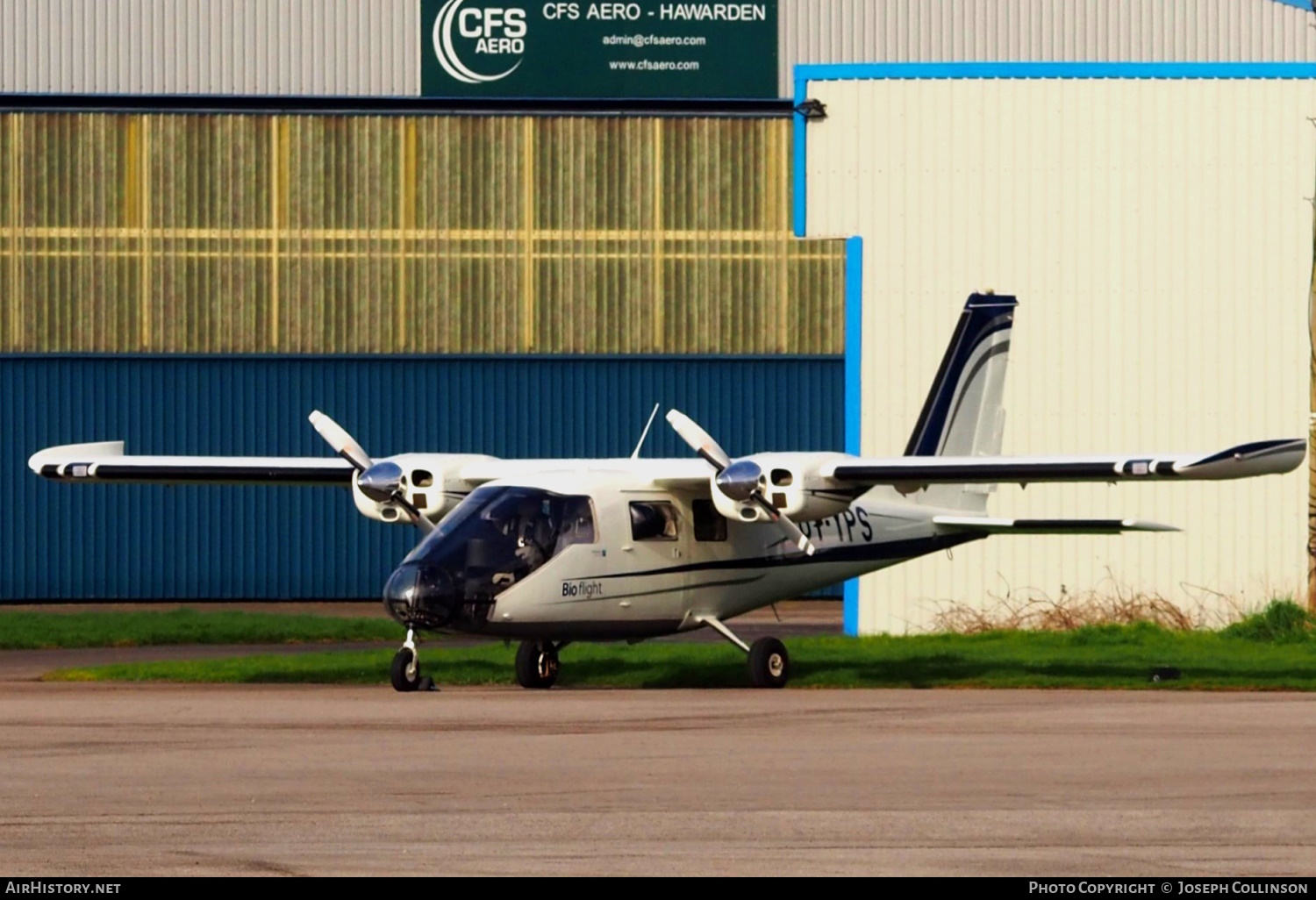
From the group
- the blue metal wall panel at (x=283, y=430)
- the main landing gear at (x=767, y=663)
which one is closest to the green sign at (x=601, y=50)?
the blue metal wall panel at (x=283, y=430)

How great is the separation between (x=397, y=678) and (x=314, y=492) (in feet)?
67.0

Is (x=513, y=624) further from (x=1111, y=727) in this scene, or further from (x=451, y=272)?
(x=451, y=272)

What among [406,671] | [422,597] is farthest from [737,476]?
[406,671]

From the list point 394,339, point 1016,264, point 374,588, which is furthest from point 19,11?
point 1016,264

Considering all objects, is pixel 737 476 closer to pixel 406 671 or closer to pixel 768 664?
pixel 768 664

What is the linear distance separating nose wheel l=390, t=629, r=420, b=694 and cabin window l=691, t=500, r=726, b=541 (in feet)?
11.3

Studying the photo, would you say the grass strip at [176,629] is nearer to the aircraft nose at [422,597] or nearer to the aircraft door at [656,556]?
the aircraft door at [656,556]

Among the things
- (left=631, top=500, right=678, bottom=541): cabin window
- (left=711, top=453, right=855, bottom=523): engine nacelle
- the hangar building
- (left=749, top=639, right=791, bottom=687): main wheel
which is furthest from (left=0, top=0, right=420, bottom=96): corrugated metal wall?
(left=749, top=639, right=791, bottom=687): main wheel

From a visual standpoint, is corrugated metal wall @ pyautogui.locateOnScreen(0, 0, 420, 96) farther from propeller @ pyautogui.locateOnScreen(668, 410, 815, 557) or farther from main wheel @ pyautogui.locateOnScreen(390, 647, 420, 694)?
main wheel @ pyautogui.locateOnScreen(390, 647, 420, 694)

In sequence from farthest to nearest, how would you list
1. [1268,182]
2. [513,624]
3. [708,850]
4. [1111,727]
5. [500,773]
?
[1268,182]
[513,624]
[1111,727]
[500,773]
[708,850]

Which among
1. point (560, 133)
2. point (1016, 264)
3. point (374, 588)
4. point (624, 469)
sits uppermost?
point (560, 133)

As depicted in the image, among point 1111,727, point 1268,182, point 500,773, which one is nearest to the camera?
point 500,773

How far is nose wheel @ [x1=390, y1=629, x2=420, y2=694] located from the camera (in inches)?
898

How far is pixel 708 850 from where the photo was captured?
1152 centimetres
